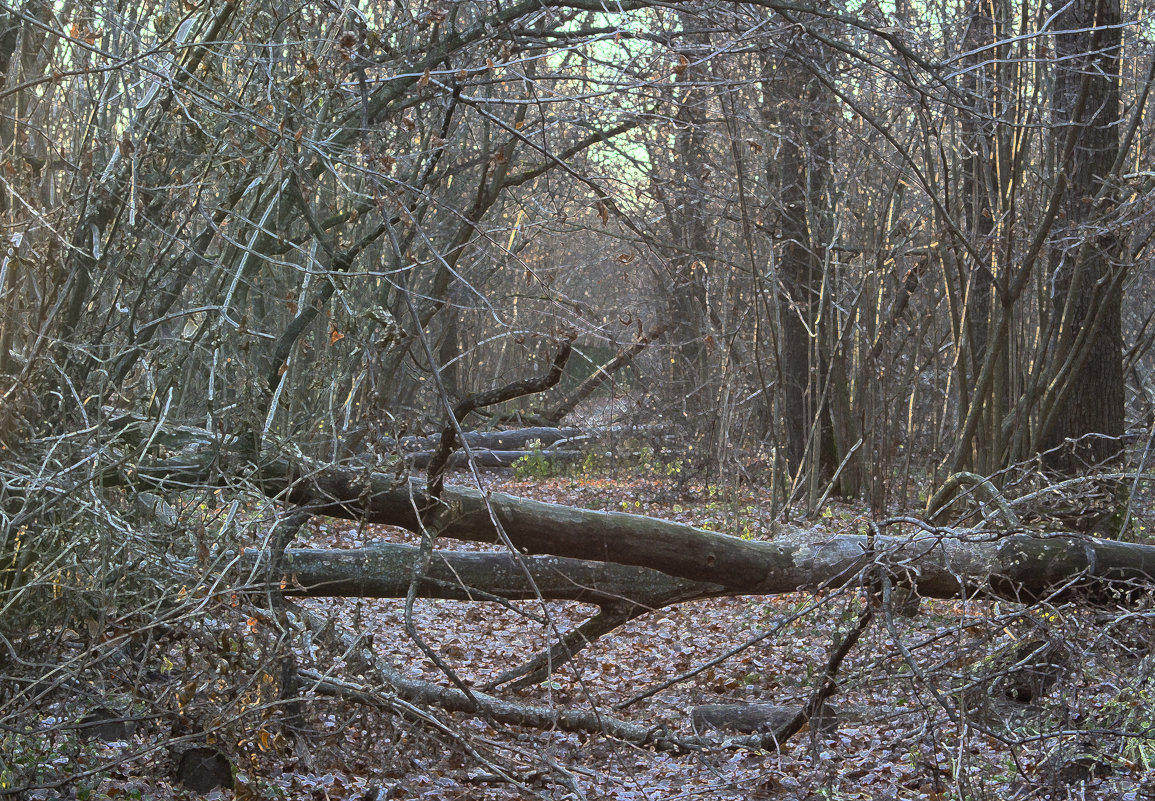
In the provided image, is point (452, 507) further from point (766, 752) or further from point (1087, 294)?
point (1087, 294)

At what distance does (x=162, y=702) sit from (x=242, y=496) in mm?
861

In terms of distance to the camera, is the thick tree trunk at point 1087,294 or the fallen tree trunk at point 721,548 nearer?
the fallen tree trunk at point 721,548

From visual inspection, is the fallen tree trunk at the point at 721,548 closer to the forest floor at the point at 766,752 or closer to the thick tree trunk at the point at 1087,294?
the forest floor at the point at 766,752

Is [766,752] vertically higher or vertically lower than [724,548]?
lower

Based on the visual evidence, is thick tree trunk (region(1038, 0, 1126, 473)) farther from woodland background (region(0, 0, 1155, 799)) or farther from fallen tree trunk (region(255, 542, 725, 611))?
fallen tree trunk (region(255, 542, 725, 611))

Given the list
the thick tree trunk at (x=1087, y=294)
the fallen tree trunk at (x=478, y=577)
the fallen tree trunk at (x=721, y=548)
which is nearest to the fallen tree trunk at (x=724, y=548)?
the fallen tree trunk at (x=721, y=548)

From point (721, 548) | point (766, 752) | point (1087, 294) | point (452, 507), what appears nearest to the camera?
point (452, 507)

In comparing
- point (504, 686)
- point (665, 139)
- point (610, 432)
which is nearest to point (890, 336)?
point (665, 139)

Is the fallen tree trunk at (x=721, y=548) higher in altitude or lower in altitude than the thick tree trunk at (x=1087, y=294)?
lower

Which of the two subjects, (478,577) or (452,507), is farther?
(478,577)

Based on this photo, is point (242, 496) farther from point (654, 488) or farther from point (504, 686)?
point (654, 488)

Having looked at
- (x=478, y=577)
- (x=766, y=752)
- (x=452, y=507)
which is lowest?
(x=766, y=752)

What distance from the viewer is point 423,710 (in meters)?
4.54

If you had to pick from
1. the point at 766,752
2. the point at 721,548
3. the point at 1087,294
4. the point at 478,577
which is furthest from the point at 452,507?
the point at 1087,294
